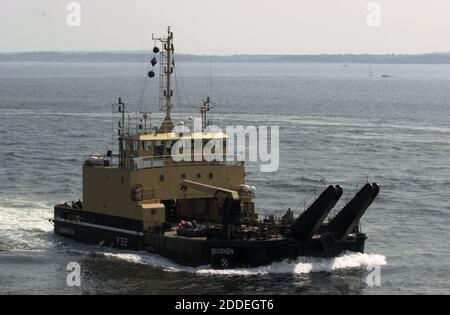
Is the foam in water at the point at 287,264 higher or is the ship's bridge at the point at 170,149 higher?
the ship's bridge at the point at 170,149

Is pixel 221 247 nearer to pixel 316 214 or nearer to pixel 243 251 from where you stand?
pixel 243 251

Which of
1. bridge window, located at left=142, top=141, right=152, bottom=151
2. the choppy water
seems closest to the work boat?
bridge window, located at left=142, top=141, right=152, bottom=151

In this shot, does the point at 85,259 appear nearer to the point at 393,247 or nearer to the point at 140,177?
the point at 140,177

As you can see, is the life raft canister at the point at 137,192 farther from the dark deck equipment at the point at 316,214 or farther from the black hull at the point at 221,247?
the dark deck equipment at the point at 316,214

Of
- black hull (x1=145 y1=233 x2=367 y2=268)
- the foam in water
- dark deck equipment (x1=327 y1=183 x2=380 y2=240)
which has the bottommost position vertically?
the foam in water

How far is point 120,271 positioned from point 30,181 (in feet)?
69.7

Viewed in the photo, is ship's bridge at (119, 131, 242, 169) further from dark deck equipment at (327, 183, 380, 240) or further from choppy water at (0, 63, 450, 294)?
dark deck equipment at (327, 183, 380, 240)

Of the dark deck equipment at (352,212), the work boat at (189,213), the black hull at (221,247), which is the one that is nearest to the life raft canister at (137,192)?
the work boat at (189,213)

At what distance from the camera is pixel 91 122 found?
310ft

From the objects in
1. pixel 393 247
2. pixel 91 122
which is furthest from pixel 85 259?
pixel 91 122

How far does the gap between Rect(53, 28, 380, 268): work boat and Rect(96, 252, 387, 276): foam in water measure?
0.79 feet

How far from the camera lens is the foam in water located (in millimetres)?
35531

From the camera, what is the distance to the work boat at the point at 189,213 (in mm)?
35594

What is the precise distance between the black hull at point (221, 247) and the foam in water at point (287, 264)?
0.61 ft
